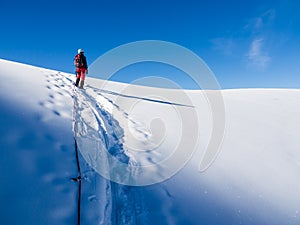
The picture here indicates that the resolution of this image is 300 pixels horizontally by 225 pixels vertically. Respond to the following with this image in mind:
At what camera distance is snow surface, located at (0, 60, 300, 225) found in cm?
339

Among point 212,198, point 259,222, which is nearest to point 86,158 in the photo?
point 212,198

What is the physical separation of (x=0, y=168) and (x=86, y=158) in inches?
60.1

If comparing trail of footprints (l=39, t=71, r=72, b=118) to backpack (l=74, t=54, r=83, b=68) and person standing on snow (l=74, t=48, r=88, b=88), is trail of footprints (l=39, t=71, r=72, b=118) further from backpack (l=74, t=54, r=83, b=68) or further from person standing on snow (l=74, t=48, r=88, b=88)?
backpack (l=74, t=54, r=83, b=68)

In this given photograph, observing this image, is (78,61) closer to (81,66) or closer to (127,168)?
(81,66)

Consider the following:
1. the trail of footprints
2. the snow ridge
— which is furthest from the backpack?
the snow ridge

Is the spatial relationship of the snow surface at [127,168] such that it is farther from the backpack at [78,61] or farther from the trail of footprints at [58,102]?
the backpack at [78,61]

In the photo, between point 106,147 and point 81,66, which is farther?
point 81,66

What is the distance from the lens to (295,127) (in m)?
8.51

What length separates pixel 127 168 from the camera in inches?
188

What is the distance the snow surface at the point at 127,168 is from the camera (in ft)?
11.1

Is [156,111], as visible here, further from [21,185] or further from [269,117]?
[21,185]

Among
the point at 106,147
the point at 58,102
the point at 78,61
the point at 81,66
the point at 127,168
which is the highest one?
the point at 78,61

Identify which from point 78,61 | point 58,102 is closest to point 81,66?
point 78,61

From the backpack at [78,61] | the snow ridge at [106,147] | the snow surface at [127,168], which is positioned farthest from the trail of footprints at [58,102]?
the backpack at [78,61]
